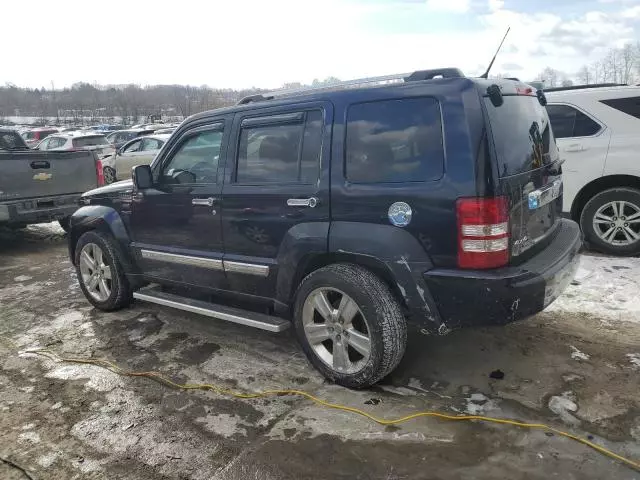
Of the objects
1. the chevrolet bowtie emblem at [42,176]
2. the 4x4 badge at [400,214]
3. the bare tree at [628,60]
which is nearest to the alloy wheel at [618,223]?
the 4x4 badge at [400,214]

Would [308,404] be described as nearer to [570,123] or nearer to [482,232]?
[482,232]

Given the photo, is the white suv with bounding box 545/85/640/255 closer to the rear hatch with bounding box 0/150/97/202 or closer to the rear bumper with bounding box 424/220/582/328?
the rear bumper with bounding box 424/220/582/328

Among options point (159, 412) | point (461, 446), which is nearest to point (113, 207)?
point (159, 412)

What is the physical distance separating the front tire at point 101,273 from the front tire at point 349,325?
7.44 feet

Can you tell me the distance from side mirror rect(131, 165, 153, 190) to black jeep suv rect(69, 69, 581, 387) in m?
0.01

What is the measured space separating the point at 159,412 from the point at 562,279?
269 centimetres

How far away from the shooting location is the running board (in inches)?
150

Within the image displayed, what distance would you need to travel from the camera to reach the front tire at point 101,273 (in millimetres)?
5035

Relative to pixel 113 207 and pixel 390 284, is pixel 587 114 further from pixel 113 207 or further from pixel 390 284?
pixel 113 207

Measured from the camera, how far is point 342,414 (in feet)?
10.5

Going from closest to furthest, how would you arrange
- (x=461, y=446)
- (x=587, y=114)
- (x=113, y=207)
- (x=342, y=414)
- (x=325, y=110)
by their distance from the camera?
1. (x=461, y=446)
2. (x=342, y=414)
3. (x=325, y=110)
4. (x=113, y=207)
5. (x=587, y=114)

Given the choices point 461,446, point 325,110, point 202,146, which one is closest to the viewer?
point 461,446

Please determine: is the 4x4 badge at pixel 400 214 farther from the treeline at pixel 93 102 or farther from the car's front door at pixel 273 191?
the treeline at pixel 93 102

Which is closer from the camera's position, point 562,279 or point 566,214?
point 562,279
